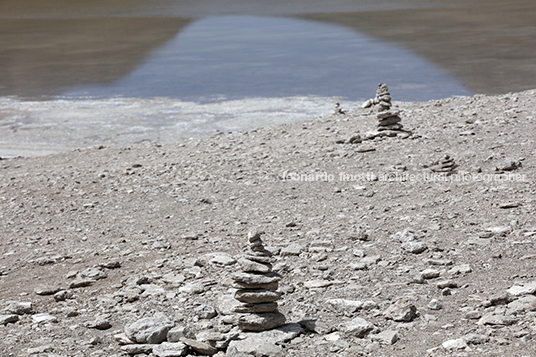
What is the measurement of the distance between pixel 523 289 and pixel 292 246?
2097 millimetres

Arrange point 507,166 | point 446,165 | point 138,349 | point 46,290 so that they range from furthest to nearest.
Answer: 1. point 446,165
2. point 507,166
3. point 46,290
4. point 138,349

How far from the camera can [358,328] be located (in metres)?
3.82

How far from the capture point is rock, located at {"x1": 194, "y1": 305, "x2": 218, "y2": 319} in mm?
4277

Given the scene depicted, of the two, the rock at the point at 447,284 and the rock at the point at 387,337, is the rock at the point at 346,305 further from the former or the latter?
the rock at the point at 447,284

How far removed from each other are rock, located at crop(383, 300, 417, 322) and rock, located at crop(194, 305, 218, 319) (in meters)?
1.18

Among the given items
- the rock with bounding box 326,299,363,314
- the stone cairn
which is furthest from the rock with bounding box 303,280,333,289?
the stone cairn

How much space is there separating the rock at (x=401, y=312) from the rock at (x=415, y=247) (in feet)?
3.57


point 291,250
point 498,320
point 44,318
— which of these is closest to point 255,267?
point 291,250

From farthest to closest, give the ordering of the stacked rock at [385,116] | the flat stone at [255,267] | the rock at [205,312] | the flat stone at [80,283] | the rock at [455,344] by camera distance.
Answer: the stacked rock at [385,116] < the flat stone at [80,283] < the rock at [205,312] < the flat stone at [255,267] < the rock at [455,344]

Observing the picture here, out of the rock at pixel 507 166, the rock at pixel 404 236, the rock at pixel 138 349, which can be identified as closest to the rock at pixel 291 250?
the rock at pixel 404 236

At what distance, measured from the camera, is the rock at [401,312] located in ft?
12.8

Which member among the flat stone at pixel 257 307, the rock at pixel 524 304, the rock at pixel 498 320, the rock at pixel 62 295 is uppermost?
the rock at pixel 524 304

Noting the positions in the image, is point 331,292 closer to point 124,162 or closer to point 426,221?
point 426,221

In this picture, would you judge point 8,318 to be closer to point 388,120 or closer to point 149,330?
point 149,330
